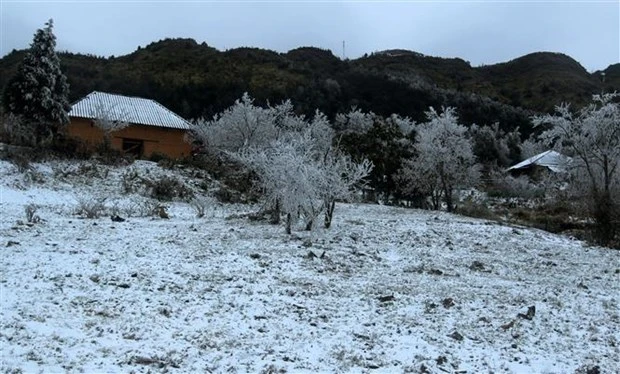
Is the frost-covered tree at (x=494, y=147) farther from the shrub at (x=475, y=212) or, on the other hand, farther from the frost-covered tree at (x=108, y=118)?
the frost-covered tree at (x=108, y=118)

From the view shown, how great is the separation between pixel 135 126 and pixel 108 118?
4.78 m

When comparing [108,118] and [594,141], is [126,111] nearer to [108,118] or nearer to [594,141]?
[108,118]

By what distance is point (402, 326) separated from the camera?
697 cm

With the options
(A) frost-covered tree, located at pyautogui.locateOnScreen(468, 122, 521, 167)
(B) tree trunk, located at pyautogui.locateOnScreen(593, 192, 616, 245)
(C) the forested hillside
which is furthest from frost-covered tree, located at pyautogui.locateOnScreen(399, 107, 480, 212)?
(C) the forested hillside

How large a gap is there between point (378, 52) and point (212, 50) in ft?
130

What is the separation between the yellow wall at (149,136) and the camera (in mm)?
35125

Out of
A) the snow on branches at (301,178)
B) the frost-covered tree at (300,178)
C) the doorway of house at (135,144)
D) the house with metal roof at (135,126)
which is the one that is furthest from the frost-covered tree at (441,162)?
the doorway of house at (135,144)

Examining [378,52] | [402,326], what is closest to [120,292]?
[402,326]

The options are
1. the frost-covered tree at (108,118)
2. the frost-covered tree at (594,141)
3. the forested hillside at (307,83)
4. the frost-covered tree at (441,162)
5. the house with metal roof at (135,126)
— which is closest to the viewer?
the frost-covered tree at (594,141)

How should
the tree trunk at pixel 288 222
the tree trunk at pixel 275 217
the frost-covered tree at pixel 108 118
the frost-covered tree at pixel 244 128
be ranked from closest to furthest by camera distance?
the tree trunk at pixel 288 222 < the tree trunk at pixel 275 217 < the frost-covered tree at pixel 244 128 < the frost-covered tree at pixel 108 118

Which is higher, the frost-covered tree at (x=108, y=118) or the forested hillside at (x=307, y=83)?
the forested hillside at (x=307, y=83)

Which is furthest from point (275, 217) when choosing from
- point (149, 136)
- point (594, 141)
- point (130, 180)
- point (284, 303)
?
point (149, 136)

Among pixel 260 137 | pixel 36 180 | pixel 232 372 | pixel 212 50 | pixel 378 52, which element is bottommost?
pixel 232 372

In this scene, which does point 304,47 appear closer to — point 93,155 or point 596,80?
point 596,80
